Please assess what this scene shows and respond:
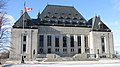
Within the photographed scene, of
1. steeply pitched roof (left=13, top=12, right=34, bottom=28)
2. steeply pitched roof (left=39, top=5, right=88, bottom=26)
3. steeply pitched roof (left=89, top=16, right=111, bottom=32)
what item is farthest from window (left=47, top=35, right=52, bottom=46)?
steeply pitched roof (left=89, top=16, right=111, bottom=32)

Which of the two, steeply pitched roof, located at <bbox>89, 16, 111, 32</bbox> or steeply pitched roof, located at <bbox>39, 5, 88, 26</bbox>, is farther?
steeply pitched roof, located at <bbox>89, 16, 111, 32</bbox>

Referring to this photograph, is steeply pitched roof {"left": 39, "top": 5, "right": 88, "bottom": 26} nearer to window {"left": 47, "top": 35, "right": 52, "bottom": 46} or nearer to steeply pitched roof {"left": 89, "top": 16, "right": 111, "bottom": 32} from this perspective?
steeply pitched roof {"left": 89, "top": 16, "right": 111, "bottom": 32}

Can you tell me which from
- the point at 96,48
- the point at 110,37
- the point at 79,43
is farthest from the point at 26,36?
the point at 110,37

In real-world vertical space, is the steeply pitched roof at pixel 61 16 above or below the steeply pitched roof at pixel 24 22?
above

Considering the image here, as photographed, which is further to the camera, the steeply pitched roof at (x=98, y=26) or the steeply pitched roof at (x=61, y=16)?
the steeply pitched roof at (x=98, y=26)

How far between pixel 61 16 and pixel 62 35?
7.43m

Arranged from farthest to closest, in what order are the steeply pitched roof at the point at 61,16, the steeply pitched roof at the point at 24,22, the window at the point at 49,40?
the steeply pitched roof at the point at 61,16 → the window at the point at 49,40 → the steeply pitched roof at the point at 24,22

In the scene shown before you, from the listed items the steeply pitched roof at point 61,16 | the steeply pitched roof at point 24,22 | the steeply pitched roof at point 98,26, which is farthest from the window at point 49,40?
the steeply pitched roof at point 98,26

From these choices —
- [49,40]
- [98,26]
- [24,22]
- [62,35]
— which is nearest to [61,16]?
[62,35]

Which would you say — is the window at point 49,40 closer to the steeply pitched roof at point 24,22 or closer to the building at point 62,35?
the building at point 62,35

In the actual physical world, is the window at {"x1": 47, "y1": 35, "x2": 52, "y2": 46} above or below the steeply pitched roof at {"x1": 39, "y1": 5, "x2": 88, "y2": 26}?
below

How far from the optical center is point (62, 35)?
71.4m

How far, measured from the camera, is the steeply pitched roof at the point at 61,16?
234 ft

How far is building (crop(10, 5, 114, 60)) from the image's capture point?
6694 centimetres
